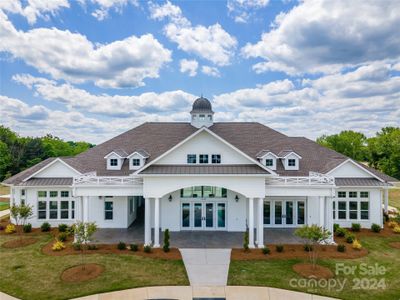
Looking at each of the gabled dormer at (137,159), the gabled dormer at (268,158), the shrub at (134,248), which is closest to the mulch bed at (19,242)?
the shrub at (134,248)

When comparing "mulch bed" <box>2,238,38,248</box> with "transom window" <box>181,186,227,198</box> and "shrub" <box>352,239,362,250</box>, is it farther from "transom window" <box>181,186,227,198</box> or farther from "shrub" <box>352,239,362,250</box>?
"shrub" <box>352,239,362,250</box>

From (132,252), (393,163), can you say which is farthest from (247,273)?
(393,163)

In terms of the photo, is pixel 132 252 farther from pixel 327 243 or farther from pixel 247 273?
pixel 327 243

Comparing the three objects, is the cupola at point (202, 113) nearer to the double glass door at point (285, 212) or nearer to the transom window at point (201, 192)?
the transom window at point (201, 192)

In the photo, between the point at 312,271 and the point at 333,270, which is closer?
the point at 312,271

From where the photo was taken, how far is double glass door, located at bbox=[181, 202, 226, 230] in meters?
23.0

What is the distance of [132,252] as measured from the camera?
17.9 metres

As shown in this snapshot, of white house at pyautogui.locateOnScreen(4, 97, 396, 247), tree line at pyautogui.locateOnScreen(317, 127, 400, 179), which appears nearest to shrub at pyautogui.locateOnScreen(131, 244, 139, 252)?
white house at pyautogui.locateOnScreen(4, 97, 396, 247)

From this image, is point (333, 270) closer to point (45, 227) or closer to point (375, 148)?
point (45, 227)

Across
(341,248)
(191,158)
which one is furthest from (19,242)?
(341,248)

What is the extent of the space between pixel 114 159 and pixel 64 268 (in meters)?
10.7

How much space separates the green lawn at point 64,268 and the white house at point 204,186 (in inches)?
126

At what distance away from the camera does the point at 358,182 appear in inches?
929

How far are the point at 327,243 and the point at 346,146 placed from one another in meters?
62.7
